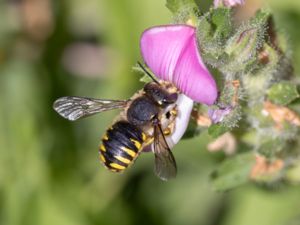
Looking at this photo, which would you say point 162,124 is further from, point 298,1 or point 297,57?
point 298,1

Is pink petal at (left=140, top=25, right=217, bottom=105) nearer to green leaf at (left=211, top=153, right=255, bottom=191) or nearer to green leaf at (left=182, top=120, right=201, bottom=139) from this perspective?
green leaf at (left=182, top=120, right=201, bottom=139)

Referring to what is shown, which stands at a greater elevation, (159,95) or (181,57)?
(181,57)

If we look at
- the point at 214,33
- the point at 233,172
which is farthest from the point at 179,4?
the point at 233,172

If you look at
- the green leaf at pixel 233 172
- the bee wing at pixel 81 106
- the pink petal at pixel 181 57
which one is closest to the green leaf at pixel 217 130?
the pink petal at pixel 181 57

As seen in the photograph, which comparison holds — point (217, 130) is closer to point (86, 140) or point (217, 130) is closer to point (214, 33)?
point (214, 33)

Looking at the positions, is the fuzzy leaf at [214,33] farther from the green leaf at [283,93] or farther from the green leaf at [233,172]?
the green leaf at [233,172]

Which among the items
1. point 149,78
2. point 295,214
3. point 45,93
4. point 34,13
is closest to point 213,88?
point 149,78

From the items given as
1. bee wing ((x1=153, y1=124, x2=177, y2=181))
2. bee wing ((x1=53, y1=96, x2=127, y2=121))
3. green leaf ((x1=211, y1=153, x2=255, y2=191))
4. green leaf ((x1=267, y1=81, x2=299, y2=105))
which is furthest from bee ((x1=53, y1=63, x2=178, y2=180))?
green leaf ((x1=211, y1=153, x2=255, y2=191))
